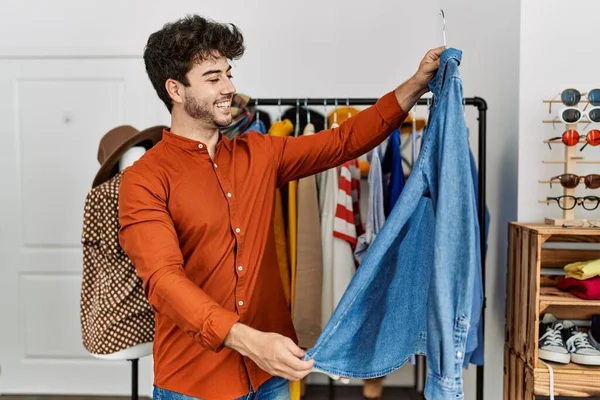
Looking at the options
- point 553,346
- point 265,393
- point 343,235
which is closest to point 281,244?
point 343,235

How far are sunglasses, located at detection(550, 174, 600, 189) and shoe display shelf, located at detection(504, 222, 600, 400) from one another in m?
0.17

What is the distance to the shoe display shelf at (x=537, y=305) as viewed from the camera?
1763 millimetres

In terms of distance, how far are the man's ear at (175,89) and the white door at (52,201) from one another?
187 cm

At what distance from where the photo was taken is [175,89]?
1472 mm

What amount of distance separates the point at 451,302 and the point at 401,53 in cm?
226

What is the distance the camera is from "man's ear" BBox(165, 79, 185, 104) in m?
1.46

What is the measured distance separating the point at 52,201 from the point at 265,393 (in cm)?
244

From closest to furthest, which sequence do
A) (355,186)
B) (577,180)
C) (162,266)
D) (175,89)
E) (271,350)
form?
(271,350)
(162,266)
(175,89)
(577,180)
(355,186)

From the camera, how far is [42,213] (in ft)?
10.9

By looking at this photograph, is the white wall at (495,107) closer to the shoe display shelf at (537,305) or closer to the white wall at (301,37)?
the white wall at (301,37)

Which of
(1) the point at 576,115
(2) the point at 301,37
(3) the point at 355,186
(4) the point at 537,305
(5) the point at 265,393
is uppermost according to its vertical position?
(2) the point at 301,37

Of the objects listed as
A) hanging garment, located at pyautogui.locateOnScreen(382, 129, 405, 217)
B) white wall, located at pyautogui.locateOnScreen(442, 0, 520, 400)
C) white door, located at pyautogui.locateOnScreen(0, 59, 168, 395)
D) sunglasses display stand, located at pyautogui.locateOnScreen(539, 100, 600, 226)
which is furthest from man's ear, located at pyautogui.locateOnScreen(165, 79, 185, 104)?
white door, located at pyautogui.locateOnScreen(0, 59, 168, 395)

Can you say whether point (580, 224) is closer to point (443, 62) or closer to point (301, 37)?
point (443, 62)

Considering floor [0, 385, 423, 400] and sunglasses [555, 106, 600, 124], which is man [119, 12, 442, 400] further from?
floor [0, 385, 423, 400]
